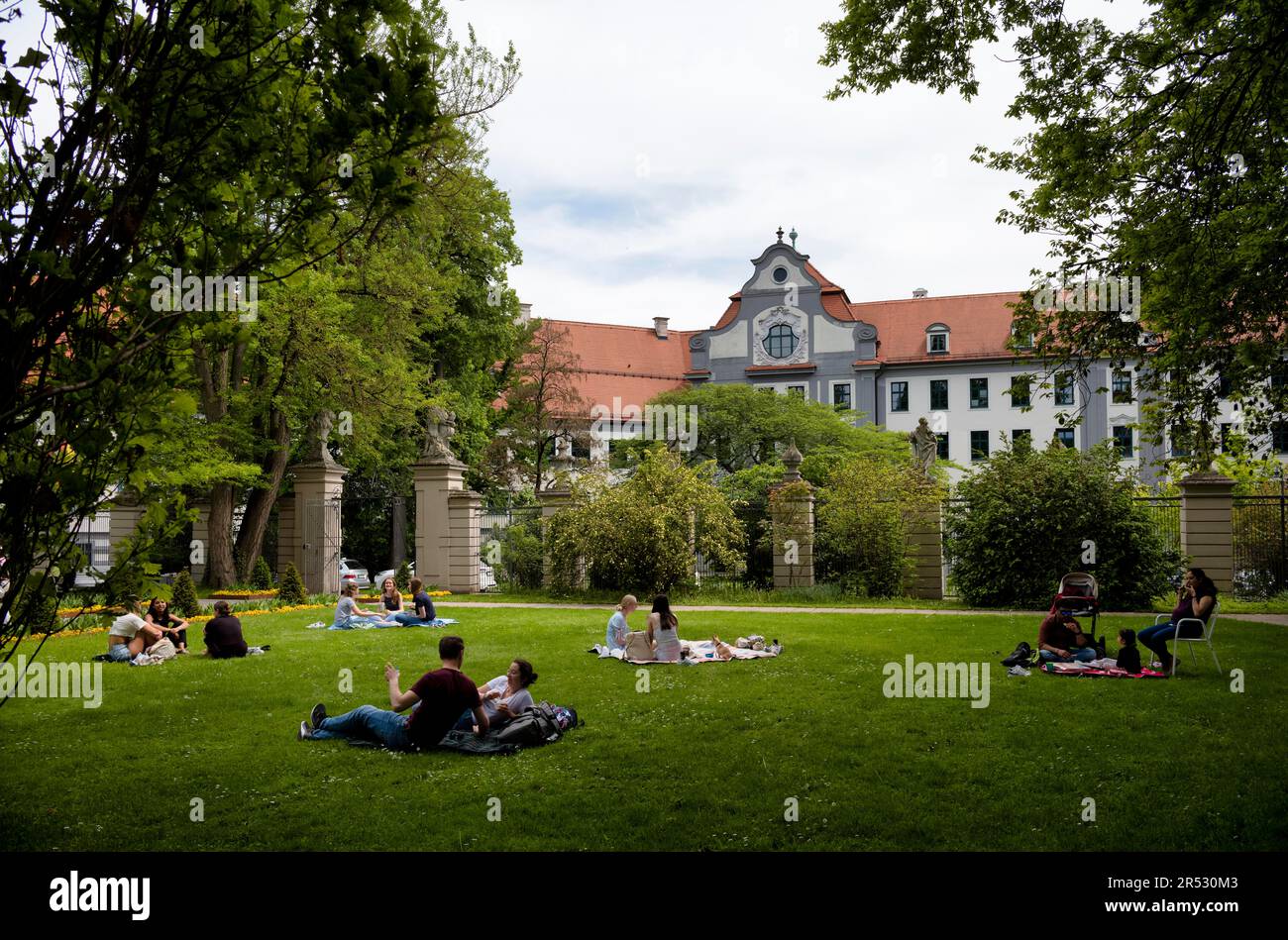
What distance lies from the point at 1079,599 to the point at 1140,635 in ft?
3.45

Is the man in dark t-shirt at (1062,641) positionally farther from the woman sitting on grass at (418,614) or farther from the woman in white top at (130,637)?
the woman in white top at (130,637)

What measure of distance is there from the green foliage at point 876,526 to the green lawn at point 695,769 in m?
11.4

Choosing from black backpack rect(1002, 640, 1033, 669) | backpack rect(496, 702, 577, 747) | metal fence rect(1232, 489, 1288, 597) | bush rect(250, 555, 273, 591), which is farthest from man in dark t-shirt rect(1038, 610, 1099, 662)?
bush rect(250, 555, 273, 591)

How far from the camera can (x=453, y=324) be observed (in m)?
35.4

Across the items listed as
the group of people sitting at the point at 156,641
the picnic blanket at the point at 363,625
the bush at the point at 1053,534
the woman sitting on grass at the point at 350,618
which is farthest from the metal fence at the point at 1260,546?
the group of people sitting at the point at 156,641

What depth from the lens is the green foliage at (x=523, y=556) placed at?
27641mm

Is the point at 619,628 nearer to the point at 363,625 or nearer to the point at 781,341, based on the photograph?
the point at 363,625

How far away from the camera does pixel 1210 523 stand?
71.6ft

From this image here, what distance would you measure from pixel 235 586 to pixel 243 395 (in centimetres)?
561

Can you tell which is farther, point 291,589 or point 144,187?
point 291,589

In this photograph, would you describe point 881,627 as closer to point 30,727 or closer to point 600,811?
point 600,811

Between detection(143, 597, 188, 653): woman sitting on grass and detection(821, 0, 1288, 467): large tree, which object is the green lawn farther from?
detection(821, 0, 1288, 467): large tree

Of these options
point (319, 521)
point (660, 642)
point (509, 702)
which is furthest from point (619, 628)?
point (319, 521)
